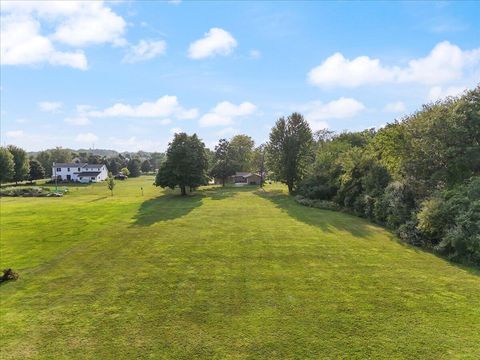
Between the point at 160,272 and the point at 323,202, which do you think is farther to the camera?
the point at 323,202

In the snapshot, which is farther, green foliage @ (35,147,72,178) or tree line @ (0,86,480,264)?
green foliage @ (35,147,72,178)

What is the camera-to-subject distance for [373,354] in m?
10.4

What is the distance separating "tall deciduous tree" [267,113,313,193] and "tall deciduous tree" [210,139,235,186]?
19966 millimetres

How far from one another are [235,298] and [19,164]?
307 ft

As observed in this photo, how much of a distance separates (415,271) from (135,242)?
698 inches

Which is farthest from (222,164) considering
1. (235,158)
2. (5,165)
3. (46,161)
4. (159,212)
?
(46,161)

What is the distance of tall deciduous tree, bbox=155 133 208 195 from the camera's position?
180ft

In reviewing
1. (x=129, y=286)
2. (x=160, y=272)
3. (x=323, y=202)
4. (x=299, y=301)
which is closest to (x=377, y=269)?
(x=299, y=301)

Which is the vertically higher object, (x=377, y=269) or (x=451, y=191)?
(x=451, y=191)

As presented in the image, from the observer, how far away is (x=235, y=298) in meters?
14.6

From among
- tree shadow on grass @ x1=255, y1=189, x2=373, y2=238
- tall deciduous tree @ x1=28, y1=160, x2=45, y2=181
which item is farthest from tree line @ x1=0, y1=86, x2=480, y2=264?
tall deciduous tree @ x1=28, y1=160, x2=45, y2=181

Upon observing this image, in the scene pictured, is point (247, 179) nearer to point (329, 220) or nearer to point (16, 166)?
point (16, 166)

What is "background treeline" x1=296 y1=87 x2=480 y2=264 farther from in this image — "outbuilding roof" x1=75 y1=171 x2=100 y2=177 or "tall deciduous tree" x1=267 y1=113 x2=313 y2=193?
"outbuilding roof" x1=75 y1=171 x2=100 y2=177

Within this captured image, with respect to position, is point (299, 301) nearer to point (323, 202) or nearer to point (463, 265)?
point (463, 265)
